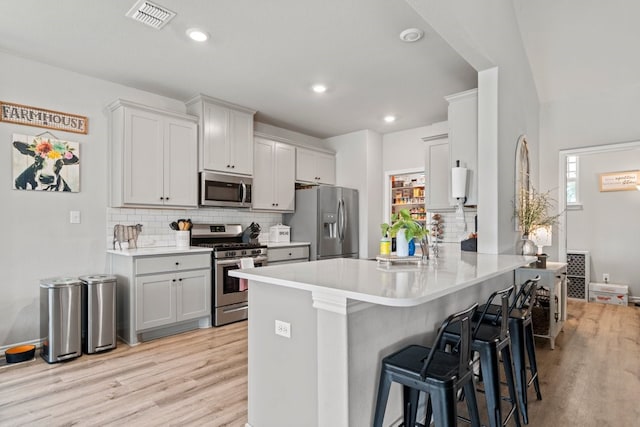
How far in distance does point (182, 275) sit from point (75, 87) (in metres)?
2.19

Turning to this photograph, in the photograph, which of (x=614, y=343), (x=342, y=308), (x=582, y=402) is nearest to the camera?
(x=342, y=308)

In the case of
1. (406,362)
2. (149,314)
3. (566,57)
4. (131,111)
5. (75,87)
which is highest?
(566,57)

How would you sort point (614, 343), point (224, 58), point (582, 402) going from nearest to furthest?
1. point (582, 402)
2. point (224, 58)
3. point (614, 343)

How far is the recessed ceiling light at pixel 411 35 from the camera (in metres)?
2.84

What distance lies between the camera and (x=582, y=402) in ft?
7.79

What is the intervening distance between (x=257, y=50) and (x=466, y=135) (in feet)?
7.05

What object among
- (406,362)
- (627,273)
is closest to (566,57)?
(627,273)

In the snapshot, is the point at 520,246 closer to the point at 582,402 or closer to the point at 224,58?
the point at 582,402

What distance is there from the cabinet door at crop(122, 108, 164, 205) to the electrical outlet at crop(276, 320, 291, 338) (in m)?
2.60

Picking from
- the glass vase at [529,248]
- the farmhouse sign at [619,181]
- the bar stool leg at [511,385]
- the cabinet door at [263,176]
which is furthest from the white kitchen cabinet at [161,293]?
the farmhouse sign at [619,181]

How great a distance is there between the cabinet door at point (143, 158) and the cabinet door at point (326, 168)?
8.43 ft

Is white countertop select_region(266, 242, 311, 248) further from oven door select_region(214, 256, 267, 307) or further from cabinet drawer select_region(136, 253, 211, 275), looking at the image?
cabinet drawer select_region(136, 253, 211, 275)

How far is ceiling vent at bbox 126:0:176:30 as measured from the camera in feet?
8.19

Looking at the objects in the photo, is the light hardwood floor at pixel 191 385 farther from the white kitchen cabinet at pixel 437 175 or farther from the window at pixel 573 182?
the window at pixel 573 182
